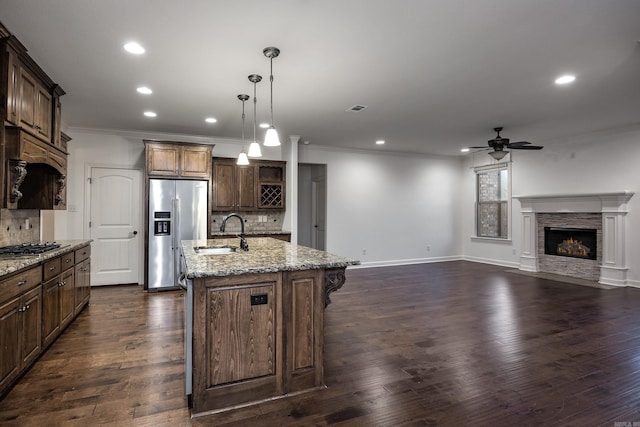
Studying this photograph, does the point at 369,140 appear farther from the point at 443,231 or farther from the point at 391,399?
the point at 391,399

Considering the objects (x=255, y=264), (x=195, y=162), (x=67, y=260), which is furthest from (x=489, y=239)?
(x=67, y=260)

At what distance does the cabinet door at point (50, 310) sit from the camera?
294 centimetres

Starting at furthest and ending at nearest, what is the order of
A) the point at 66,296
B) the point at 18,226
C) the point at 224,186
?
1. the point at 224,186
2. the point at 18,226
3. the point at 66,296

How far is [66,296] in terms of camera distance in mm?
3512

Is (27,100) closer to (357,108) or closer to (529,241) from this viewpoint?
(357,108)

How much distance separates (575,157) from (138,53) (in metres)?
7.33

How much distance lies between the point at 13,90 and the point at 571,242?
8.53 meters

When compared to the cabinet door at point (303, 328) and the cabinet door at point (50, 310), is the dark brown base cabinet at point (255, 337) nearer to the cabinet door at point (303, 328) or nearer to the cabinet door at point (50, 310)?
the cabinet door at point (303, 328)

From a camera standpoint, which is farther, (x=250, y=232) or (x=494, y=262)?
(x=494, y=262)

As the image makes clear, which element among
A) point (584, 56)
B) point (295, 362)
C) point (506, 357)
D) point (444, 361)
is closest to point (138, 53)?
point (295, 362)

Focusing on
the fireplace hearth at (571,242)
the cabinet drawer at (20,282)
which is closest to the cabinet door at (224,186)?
the cabinet drawer at (20,282)

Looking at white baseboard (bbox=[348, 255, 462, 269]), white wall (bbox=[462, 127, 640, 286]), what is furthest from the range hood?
white wall (bbox=[462, 127, 640, 286])

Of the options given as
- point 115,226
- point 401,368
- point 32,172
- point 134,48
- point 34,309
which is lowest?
point 401,368

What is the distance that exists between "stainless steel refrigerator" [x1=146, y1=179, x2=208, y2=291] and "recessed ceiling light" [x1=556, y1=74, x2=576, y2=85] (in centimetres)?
498
